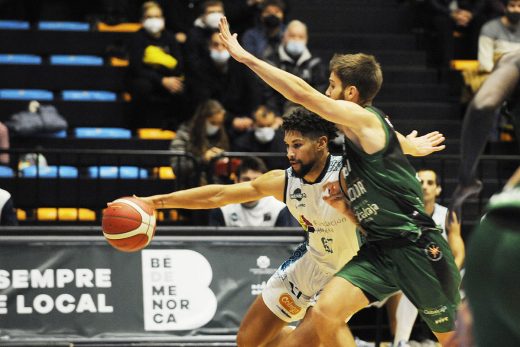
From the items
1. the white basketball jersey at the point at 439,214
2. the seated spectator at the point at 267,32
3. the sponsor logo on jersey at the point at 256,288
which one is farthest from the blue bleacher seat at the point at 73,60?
the white basketball jersey at the point at 439,214

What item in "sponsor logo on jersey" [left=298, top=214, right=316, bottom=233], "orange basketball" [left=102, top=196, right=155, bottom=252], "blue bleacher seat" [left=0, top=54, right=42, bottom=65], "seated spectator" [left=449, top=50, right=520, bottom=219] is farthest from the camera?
"blue bleacher seat" [left=0, top=54, right=42, bottom=65]

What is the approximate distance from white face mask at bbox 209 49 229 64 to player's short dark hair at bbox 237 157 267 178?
2.18 meters

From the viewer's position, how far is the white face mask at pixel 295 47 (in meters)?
11.1

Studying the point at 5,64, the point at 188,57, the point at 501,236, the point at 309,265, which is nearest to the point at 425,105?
the point at 188,57

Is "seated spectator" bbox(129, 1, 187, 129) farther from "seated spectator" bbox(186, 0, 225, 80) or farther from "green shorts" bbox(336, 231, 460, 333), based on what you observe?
"green shorts" bbox(336, 231, 460, 333)

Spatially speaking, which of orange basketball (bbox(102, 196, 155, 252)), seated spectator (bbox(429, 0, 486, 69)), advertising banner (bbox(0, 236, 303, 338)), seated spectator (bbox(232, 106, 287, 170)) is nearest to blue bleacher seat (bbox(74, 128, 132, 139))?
seated spectator (bbox(232, 106, 287, 170))

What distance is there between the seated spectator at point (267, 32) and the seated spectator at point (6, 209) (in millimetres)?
3692

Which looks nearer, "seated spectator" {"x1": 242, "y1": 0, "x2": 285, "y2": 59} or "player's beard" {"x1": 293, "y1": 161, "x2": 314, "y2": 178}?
"player's beard" {"x1": 293, "y1": 161, "x2": 314, "y2": 178}

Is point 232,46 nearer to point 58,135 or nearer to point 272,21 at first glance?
point 58,135

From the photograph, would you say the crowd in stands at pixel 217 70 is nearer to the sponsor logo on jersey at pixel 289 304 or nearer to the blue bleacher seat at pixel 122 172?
the blue bleacher seat at pixel 122 172

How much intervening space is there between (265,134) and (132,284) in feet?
8.10

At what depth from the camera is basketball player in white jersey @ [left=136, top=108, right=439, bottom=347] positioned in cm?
623

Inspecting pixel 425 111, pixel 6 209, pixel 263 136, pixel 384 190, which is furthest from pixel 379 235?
pixel 425 111

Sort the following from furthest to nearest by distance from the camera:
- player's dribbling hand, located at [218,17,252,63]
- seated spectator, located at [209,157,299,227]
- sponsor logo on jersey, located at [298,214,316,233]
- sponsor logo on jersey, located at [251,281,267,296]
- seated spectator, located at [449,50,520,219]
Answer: seated spectator, located at [209,157,299,227]
sponsor logo on jersey, located at [251,281,267,296]
sponsor logo on jersey, located at [298,214,316,233]
player's dribbling hand, located at [218,17,252,63]
seated spectator, located at [449,50,520,219]
